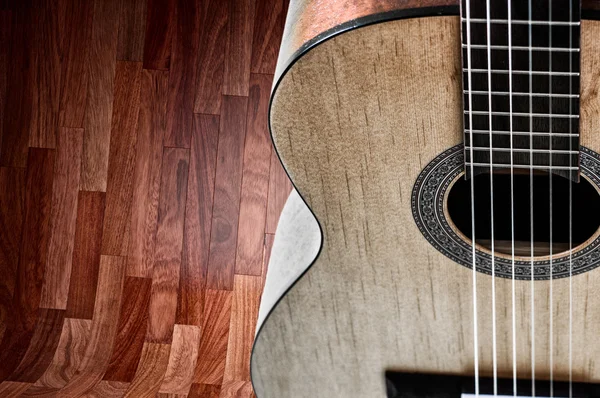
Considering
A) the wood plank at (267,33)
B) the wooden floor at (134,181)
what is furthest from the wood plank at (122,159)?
the wood plank at (267,33)

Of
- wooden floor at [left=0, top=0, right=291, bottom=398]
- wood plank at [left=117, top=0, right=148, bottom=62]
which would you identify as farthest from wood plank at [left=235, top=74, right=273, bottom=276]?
wood plank at [left=117, top=0, right=148, bottom=62]

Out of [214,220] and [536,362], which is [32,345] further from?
[536,362]

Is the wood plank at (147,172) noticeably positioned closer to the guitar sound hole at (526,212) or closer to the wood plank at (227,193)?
the wood plank at (227,193)

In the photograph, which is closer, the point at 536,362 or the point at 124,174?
the point at 536,362

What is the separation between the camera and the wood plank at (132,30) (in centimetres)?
136

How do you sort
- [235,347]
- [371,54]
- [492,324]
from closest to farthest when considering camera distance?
[371,54]
[492,324]
[235,347]

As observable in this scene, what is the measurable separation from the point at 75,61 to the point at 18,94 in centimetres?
12

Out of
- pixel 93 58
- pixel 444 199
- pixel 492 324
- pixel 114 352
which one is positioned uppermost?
pixel 93 58

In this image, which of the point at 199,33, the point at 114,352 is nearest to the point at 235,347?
the point at 114,352

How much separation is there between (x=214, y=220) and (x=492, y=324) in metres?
0.66

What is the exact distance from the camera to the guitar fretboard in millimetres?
665

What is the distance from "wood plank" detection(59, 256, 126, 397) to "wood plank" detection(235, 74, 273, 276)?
223mm

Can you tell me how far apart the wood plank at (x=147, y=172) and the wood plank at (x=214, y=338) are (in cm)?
13

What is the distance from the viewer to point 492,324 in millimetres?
845
